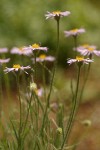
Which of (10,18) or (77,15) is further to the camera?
(77,15)

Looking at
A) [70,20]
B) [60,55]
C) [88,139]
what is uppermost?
[70,20]

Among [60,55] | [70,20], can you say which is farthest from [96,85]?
[70,20]

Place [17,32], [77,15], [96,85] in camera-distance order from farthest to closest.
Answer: [77,15], [17,32], [96,85]

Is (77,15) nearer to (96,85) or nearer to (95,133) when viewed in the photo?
(96,85)

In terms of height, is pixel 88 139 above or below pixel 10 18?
below

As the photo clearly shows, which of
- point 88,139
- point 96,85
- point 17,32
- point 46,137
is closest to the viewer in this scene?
point 46,137

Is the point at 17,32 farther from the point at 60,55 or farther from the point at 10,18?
the point at 60,55
